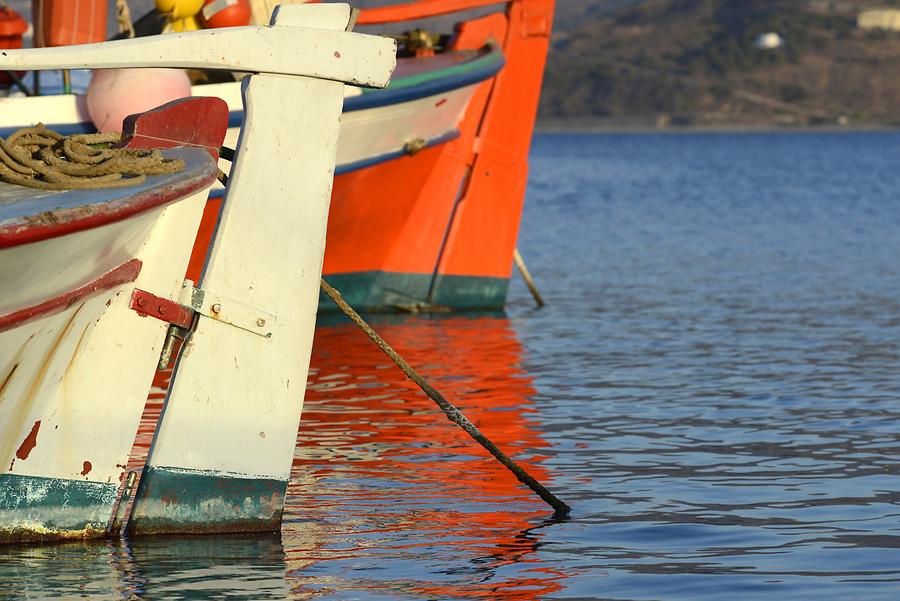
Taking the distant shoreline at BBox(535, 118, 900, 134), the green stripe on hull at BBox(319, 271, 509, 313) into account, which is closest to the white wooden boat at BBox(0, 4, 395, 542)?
the green stripe on hull at BBox(319, 271, 509, 313)

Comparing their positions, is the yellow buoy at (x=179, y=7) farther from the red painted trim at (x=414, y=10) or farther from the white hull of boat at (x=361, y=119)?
the red painted trim at (x=414, y=10)

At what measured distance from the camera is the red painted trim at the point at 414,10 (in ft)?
46.0

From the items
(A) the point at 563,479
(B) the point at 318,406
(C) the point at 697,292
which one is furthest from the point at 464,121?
(A) the point at 563,479

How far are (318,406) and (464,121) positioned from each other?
18.3 feet

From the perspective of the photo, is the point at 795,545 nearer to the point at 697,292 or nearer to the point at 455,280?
the point at 455,280

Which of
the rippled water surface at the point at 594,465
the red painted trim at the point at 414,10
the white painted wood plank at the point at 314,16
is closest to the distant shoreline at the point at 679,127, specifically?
the rippled water surface at the point at 594,465

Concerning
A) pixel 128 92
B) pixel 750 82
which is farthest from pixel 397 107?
pixel 750 82

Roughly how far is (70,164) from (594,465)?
3563 mm

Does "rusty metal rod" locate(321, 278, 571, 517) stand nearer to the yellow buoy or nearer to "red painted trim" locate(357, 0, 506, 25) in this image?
the yellow buoy

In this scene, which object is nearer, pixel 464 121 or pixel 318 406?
pixel 318 406

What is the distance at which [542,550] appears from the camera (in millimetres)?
6957

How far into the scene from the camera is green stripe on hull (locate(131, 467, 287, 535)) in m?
6.75

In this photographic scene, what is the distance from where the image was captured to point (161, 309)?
21.3ft

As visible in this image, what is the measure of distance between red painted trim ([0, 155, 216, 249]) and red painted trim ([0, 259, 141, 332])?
0.36 metres
